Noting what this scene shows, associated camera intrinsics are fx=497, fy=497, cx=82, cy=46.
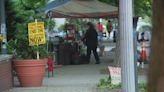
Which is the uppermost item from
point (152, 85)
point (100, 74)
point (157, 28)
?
point (157, 28)

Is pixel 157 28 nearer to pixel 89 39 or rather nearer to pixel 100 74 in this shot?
pixel 100 74

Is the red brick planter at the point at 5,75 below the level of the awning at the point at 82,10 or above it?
below

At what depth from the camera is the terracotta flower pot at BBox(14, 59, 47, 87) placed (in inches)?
506

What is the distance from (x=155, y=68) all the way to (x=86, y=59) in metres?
19.9

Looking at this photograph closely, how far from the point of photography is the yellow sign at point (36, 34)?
13566 mm

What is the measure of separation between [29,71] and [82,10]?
264 inches

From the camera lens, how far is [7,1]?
20641mm

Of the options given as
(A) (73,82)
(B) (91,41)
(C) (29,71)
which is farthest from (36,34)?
(B) (91,41)

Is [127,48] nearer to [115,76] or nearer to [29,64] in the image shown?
[115,76]

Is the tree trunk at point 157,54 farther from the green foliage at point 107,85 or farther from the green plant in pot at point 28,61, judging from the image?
the green plant in pot at point 28,61

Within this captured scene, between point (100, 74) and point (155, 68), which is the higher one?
point (155, 68)

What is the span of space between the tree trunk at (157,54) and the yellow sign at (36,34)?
10981 mm

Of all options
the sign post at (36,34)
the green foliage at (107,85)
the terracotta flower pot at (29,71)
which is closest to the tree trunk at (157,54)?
the green foliage at (107,85)

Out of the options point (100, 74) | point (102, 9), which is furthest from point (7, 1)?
point (100, 74)
